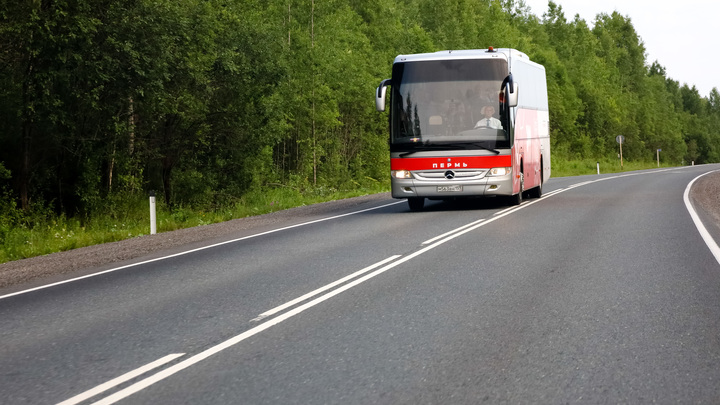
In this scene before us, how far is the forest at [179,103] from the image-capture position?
19.5 m

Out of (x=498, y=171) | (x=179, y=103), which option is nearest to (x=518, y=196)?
(x=498, y=171)

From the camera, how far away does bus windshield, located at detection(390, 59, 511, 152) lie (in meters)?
19.7

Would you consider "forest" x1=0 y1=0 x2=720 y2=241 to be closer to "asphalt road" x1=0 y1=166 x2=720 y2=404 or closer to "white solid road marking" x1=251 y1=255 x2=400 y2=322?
"asphalt road" x1=0 y1=166 x2=720 y2=404

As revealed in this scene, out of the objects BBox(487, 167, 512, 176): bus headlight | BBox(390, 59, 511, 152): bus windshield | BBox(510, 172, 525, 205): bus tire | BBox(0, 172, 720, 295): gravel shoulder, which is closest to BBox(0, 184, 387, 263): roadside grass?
BBox(0, 172, 720, 295): gravel shoulder

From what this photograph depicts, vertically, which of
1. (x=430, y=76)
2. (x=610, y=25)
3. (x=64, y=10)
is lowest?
Result: (x=430, y=76)

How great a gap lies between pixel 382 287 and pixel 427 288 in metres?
0.51

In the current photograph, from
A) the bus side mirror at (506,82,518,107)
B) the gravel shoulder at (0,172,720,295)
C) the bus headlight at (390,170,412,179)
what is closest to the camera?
the gravel shoulder at (0,172,720,295)

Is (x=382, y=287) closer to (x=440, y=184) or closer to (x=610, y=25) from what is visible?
(x=440, y=184)

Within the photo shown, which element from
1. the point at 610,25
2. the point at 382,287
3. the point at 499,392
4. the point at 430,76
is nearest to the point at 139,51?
the point at 430,76

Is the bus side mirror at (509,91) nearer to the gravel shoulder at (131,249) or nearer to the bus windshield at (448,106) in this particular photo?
the bus windshield at (448,106)

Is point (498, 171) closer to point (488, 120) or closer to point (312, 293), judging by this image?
point (488, 120)

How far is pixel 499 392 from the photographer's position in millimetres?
5227

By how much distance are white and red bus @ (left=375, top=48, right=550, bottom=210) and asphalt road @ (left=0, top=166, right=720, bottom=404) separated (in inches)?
233

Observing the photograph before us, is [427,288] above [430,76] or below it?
below
